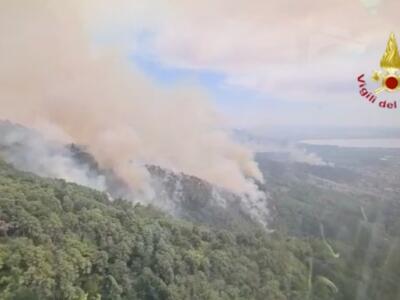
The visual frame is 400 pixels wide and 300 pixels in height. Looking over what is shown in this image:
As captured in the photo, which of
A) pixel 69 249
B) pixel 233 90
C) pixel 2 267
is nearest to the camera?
pixel 2 267

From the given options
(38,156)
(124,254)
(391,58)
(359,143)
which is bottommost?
(124,254)

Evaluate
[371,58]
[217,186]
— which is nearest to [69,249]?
[217,186]

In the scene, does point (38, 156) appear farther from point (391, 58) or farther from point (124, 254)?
point (391, 58)

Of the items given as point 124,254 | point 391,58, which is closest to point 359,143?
point 391,58

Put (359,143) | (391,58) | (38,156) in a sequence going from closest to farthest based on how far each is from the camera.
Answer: (391,58) < (38,156) < (359,143)

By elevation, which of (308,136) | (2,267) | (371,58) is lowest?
(2,267)

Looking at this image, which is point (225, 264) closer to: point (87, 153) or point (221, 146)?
point (221, 146)

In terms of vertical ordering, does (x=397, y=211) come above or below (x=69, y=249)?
above
